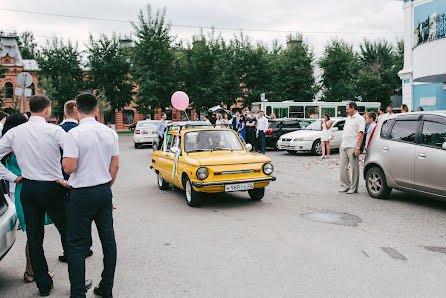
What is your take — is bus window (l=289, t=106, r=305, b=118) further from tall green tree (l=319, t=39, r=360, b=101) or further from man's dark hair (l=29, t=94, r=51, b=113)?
man's dark hair (l=29, t=94, r=51, b=113)

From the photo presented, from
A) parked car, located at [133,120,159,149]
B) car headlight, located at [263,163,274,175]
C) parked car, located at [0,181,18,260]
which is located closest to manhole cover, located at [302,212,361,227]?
car headlight, located at [263,163,274,175]

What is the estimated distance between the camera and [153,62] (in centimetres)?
4147

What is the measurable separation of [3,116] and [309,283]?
5.40 meters

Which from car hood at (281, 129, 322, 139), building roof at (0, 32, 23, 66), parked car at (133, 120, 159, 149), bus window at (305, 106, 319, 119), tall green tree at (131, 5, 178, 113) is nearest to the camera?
Answer: car hood at (281, 129, 322, 139)

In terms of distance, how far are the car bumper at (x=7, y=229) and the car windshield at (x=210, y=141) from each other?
4757 millimetres

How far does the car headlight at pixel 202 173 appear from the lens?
7.81 meters

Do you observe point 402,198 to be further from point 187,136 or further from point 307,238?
point 187,136

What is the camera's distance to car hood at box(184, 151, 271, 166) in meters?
8.00

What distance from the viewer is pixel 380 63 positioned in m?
52.6

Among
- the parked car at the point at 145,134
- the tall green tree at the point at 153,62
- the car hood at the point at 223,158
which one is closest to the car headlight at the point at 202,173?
the car hood at the point at 223,158

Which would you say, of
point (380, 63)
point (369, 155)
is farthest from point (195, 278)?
point (380, 63)

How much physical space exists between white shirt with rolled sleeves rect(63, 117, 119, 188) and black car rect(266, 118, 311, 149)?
59.3 feet

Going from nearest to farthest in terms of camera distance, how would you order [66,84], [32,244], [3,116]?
1. [32,244]
2. [3,116]
3. [66,84]

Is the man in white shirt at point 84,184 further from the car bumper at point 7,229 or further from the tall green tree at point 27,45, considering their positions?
the tall green tree at point 27,45
